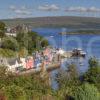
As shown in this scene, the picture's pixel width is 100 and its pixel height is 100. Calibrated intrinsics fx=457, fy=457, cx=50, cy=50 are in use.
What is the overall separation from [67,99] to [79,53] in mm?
16799

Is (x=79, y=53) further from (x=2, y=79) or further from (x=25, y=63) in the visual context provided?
(x=2, y=79)

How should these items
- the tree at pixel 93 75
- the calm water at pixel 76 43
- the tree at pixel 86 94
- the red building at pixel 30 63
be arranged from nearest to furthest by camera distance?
the tree at pixel 86 94
the tree at pixel 93 75
the red building at pixel 30 63
the calm water at pixel 76 43

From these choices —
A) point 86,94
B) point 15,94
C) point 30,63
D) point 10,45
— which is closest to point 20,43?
point 10,45

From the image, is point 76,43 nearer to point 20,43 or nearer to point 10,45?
point 20,43

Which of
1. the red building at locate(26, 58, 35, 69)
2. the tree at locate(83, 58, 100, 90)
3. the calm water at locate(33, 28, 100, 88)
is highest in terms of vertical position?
the tree at locate(83, 58, 100, 90)

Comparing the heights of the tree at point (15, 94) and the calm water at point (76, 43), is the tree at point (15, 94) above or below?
above

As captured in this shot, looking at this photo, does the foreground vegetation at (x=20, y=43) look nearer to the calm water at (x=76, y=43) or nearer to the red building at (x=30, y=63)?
the red building at (x=30, y=63)

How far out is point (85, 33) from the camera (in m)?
37.5

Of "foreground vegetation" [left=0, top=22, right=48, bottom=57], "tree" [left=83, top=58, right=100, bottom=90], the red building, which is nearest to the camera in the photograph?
"tree" [left=83, top=58, right=100, bottom=90]

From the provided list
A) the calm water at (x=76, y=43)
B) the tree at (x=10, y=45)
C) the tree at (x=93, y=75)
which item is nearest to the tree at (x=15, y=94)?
the tree at (x=93, y=75)

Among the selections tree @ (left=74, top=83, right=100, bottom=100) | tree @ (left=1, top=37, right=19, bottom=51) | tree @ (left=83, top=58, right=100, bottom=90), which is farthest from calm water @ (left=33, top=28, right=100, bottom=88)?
tree @ (left=74, top=83, right=100, bottom=100)

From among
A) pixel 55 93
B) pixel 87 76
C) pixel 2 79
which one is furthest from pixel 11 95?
pixel 87 76

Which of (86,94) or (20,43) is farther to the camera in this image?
(20,43)

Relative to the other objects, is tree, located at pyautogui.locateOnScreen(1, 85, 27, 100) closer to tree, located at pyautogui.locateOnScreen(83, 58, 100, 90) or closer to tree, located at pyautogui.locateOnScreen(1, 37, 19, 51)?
tree, located at pyautogui.locateOnScreen(83, 58, 100, 90)
